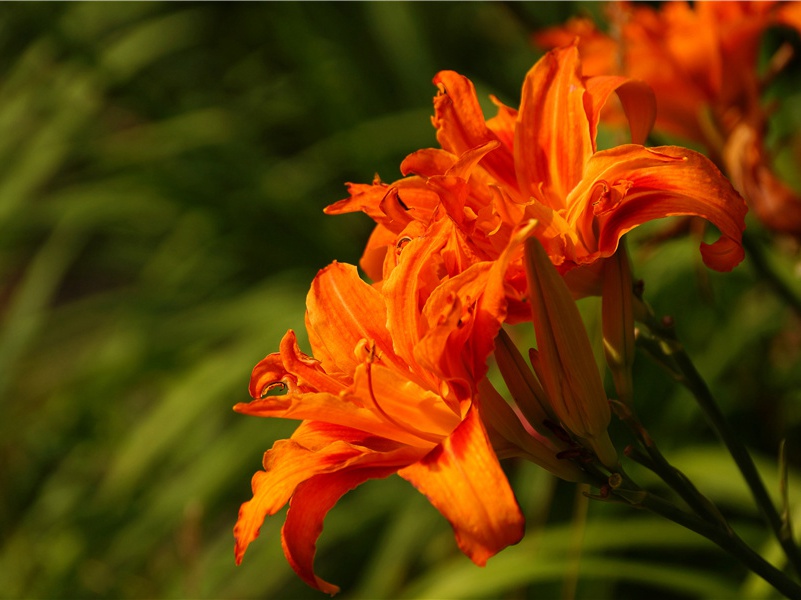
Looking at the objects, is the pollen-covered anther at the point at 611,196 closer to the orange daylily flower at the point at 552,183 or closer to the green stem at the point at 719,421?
the orange daylily flower at the point at 552,183

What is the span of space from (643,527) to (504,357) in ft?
2.58

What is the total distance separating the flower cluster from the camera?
17.3 inches

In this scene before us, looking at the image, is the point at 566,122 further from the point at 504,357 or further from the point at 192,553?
the point at 192,553

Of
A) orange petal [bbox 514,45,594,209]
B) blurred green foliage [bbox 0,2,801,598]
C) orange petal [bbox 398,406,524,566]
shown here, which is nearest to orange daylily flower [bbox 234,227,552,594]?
orange petal [bbox 398,406,524,566]

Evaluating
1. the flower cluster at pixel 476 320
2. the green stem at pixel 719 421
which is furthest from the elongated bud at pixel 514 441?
the green stem at pixel 719 421

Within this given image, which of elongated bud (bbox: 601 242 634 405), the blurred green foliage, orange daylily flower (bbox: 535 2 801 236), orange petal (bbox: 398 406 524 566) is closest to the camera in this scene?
orange petal (bbox: 398 406 524 566)

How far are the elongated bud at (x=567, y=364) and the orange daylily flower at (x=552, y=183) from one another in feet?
0.09

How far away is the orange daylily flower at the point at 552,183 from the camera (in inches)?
18.4

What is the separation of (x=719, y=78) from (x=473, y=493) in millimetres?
641

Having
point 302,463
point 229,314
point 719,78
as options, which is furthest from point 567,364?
point 229,314

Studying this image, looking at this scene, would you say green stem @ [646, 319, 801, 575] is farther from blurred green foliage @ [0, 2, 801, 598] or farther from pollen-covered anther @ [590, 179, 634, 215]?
blurred green foliage @ [0, 2, 801, 598]

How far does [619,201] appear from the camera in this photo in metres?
0.46

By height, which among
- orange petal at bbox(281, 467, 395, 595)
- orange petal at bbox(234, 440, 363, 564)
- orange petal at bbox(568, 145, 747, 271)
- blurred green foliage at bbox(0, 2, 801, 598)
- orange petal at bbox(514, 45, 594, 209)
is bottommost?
blurred green foliage at bbox(0, 2, 801, 598)

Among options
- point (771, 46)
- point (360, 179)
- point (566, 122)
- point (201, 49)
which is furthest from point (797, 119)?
point (201, 49)
